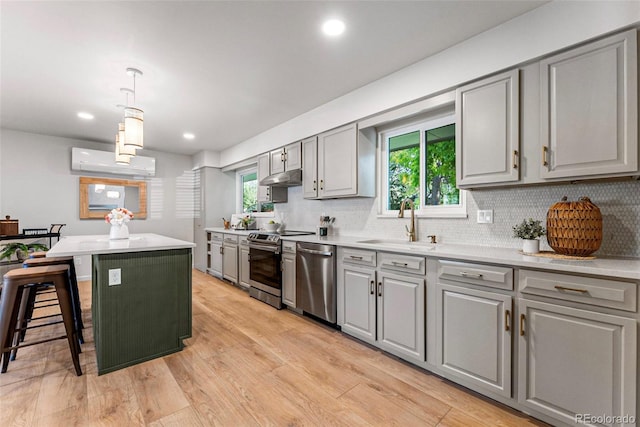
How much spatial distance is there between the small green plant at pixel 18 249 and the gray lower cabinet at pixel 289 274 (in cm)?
371

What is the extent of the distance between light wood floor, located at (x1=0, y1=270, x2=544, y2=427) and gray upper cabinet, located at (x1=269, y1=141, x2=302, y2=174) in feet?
7.39

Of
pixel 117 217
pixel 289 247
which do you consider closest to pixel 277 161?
pixel 289 247

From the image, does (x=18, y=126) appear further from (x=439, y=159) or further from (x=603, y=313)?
(x=603, y=313)

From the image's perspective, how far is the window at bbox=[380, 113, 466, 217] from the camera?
2.59m

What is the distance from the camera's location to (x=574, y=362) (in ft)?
4.67

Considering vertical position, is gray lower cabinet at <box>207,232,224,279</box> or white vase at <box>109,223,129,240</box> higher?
white vase at <box>109,223,129,240</box>

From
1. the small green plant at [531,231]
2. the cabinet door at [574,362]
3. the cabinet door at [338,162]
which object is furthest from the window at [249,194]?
the cabinet door at [574,362]

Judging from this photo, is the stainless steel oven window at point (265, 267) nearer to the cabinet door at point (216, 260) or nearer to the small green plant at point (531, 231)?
the cabinet door at point (216, 260)

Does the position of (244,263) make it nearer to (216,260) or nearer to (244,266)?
(244,266)

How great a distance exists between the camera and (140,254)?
2225 mm

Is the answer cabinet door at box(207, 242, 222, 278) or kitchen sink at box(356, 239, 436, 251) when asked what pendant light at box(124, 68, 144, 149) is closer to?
kitchen sink at box(356, 239, 436, 251)

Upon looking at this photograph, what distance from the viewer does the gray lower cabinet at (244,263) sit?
4.19 metres

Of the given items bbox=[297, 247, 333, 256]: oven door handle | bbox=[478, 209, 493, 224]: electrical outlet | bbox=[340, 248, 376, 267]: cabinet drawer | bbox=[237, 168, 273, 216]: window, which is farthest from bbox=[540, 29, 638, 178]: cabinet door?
bbox=[237, 168, 273, 216]: window

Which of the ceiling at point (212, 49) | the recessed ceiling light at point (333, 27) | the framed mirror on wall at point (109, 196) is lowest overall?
the framed mirror on wall at point (109, 196)
